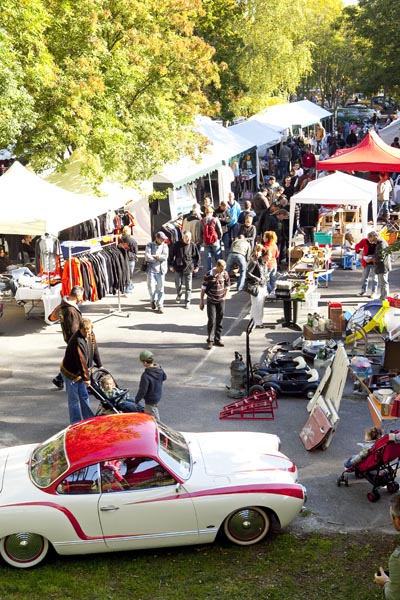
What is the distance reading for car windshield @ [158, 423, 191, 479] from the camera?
8039 mm

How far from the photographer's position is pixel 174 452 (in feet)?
27.2

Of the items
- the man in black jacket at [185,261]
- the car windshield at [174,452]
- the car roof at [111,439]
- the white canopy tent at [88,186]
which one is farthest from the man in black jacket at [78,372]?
the white canopy tent at [88,186]

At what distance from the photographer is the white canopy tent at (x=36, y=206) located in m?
15.8

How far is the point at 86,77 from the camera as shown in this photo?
18156 millimetres

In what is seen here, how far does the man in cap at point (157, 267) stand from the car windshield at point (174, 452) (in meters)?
8.00

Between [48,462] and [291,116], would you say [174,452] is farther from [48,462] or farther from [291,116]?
[291,116]

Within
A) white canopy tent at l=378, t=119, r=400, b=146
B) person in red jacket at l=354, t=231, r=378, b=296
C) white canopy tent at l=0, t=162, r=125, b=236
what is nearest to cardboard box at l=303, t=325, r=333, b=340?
person in red jacket at l=354, t=231, r=378, b=296

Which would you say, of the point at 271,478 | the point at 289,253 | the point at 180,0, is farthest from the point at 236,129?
the point at 271,478

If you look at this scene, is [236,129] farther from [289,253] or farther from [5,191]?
[5,191]

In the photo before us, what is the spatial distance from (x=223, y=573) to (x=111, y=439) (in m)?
1.65

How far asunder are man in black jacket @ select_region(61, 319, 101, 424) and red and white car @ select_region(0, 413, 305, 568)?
2.50 metres

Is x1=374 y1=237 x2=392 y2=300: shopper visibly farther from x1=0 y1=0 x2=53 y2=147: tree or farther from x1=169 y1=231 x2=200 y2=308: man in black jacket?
x1=0 y1=0 x2=53 y2=147: tree

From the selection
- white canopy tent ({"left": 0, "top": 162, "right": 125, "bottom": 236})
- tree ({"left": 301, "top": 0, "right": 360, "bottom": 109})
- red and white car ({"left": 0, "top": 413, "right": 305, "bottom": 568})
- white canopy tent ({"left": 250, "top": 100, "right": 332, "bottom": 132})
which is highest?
tree ({"left": 301, "top": 0, "right": 360, "bottom": 109})

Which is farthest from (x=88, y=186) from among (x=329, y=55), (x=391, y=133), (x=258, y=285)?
(x=329, y=55)
